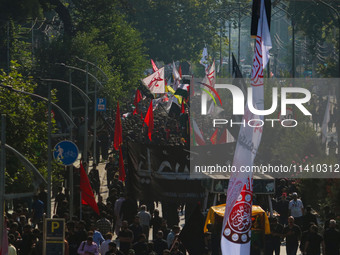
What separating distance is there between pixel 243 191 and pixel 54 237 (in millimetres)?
5259

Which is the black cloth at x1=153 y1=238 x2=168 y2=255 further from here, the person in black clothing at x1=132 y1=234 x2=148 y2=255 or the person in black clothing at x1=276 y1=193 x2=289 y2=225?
the person in black clothing at x1=276 y1=193 x2=289 y2=225

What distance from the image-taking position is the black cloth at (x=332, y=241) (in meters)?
19.9

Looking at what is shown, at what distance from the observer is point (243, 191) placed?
1442 cm

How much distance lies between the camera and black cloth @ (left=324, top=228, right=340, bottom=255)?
19.9 meters

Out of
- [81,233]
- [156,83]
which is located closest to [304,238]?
[81,233]

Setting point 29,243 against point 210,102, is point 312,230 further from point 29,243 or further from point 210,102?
point 210,102

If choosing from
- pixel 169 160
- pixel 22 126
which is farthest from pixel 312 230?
pixel 22 126

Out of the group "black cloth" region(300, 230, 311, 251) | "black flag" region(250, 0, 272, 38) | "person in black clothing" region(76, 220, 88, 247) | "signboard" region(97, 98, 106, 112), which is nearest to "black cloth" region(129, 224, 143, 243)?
"person in black clothing" region(76, 220, 88, 247)

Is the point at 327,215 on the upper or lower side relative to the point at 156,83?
lower

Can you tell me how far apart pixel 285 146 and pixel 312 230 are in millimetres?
15982

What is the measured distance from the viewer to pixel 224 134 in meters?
35.3

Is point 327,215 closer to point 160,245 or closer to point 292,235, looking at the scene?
point 292,235

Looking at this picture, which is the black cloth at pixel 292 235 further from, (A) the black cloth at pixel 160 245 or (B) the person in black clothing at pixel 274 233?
(A) the black cloth at pixel 160 245

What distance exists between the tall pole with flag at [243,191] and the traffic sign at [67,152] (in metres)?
10.4
